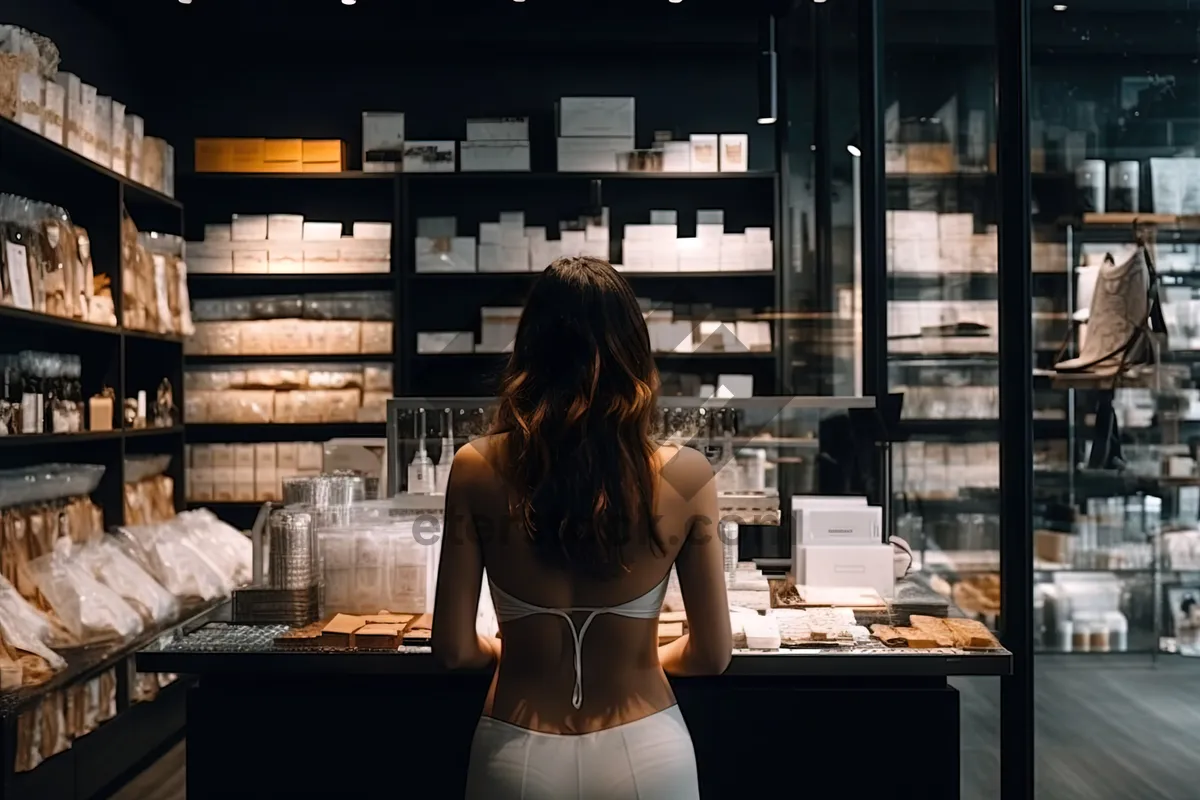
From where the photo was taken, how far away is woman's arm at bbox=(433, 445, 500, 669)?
1770 mm

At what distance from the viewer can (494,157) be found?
18.1 feet

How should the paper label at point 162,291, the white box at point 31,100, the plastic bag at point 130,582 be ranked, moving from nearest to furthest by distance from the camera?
1. the white box at point 31,100
2. the plastic bag at point 130,582
3. the paper label at point 162,291

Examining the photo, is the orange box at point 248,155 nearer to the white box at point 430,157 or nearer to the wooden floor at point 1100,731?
the white box at point 430,157

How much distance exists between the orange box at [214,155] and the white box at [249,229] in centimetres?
26

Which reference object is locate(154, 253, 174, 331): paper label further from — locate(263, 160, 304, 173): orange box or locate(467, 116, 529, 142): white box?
Result: locate(467, 116, 529, 142): white box

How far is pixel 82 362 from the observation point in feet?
15.4

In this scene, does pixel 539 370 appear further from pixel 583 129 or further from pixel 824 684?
pixel 583 129

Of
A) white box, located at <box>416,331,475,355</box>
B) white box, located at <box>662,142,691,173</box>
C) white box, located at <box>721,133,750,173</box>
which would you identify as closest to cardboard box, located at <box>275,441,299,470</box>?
white box, located at <box>416,331,475,355</box>

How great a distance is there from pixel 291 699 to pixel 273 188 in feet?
12.7

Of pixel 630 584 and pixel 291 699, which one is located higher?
pixel 630 584

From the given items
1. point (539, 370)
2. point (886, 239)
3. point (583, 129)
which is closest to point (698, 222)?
point (583, 129)

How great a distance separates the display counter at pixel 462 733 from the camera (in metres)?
2.42

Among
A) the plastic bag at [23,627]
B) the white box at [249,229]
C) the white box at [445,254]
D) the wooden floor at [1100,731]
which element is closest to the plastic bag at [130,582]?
the plastic bag at [23,627]

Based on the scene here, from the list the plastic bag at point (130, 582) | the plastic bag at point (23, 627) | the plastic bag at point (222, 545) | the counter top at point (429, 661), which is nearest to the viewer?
the counter top at point (429, 661)
